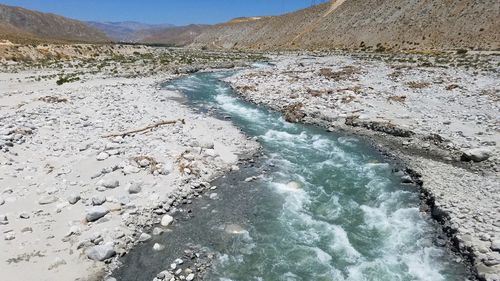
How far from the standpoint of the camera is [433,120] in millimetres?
20141

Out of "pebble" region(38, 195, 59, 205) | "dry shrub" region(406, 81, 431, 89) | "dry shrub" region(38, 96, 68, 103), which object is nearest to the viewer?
"pebble" region(38, 195, 59, 205)

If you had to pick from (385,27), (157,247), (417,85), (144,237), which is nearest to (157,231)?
(144,237)

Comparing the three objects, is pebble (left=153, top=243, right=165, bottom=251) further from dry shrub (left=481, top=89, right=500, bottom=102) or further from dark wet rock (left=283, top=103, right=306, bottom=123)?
dry shrub (left=481, top=89, right=500, bottom=102)

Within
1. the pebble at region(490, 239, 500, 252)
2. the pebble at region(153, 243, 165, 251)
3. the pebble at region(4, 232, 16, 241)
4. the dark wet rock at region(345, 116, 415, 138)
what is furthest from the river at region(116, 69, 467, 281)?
the pebble at region(4, 232, 16, 241)

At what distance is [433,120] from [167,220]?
1525 centimetres

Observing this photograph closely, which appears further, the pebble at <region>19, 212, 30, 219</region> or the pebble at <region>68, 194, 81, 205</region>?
the pebble at <region>68, 194, 81, 205</region>

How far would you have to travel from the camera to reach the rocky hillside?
65.2 m

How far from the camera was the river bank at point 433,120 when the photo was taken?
1107 centimetres

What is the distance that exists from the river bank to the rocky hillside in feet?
107

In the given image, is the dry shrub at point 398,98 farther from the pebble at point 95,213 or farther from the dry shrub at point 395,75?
the pebble at point 95,213

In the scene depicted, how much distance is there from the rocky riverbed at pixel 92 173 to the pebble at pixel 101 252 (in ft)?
0.08

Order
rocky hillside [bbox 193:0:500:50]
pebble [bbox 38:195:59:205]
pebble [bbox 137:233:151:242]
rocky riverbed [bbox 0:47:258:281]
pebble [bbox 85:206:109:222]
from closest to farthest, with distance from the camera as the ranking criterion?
rocky riverbed [bbox 0:47:258:281] → pebble [bbox 137:233:151:242] → pebble [bbox 85:206:109:222] → pebble [bbox 38:195:59:205] → rocky hillside [bbox 193:0:500:50]

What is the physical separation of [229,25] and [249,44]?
136ft

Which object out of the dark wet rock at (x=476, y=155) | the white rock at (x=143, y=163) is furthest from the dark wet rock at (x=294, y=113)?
Answer: the white rock at (x=143, y=163)
